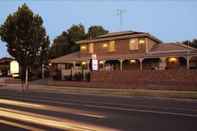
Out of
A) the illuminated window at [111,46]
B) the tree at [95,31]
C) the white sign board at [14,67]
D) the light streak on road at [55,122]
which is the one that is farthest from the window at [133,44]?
the light streak on road at [55,122]

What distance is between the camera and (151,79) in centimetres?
3700

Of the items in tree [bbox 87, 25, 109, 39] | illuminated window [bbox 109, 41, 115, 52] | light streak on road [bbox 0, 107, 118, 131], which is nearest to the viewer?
light streak on road [bbox 0, 107, 118, 131]

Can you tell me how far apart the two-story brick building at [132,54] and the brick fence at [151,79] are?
4.27m

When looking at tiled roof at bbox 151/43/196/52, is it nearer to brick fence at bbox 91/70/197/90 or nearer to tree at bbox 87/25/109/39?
brick fence at bbox 91/70/197/90

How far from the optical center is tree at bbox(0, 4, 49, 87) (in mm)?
48219

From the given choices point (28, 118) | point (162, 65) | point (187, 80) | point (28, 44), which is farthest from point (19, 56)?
point (28, 118)

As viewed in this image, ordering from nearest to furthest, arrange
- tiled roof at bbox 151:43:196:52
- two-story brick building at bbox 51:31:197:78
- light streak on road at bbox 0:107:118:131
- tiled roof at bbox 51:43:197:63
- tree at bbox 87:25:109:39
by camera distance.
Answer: light streak on road at bbox 0:107:118:131 → tiled roof at bbox 51:43:197:63 → two-story brick building at bbox 51:31:197:78 → tiled roof at bbox 151:43:196:52 → tree at bbox 87:25:109:39

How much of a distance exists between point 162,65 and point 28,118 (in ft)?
107

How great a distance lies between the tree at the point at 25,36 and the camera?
4822 cm

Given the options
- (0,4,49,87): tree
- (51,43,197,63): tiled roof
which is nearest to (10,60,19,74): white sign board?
(0,4,49,87): tree

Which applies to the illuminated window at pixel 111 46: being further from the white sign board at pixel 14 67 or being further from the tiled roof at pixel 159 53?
the white sign board at pixel 14 67

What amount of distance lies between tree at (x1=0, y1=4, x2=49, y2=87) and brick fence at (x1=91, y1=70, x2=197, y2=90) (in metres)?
11.2

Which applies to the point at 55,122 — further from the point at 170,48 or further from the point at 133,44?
the point at 133,44

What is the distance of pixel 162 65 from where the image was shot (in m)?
43.2
